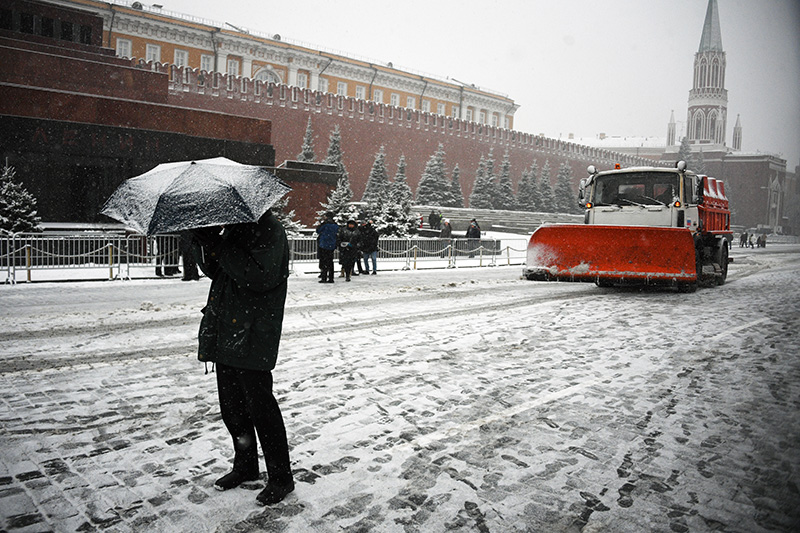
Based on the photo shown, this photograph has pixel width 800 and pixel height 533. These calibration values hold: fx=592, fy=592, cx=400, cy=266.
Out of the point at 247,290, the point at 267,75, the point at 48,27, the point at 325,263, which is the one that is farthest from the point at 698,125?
the point at 247,290

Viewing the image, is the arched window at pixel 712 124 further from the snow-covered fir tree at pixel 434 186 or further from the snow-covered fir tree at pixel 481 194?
the snow-covered fir tree at pixel 434 186

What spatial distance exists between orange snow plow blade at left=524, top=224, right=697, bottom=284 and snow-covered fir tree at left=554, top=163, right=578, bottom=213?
A: 40743 millimetres

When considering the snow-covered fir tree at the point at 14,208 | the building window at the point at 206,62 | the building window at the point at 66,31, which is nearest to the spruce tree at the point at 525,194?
the building window at the point at 206,62

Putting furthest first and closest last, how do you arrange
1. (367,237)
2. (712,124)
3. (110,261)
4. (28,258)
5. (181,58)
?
(712,124) < (181,58) < (367,237) < (110,261) < (28,258)

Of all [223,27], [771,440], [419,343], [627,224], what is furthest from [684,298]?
[223,27]

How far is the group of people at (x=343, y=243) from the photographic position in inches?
511

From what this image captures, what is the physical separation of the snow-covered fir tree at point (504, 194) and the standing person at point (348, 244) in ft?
108

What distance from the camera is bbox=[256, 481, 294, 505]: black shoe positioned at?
297 centimetres

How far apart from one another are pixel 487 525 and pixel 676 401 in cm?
247

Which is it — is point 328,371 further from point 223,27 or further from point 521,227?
point 223,27

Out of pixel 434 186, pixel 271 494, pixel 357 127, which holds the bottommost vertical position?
pixel 271 494

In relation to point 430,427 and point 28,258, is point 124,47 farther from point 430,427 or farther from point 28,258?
point 430,427

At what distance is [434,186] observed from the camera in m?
41.8

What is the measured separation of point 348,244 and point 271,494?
10.8 m
